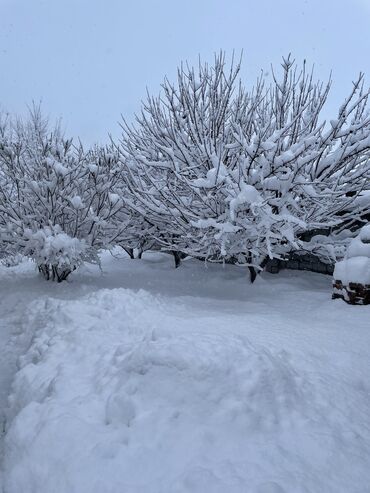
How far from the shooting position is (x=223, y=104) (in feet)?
21.0

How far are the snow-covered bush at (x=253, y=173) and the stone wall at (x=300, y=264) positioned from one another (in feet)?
1.59

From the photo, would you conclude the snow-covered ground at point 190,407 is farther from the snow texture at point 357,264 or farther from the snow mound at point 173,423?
the snow texture at point 357,264

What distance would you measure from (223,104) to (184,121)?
85 centimetres

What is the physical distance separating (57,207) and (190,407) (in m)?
5.31

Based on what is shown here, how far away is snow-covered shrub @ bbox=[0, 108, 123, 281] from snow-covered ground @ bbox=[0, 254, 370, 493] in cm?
246

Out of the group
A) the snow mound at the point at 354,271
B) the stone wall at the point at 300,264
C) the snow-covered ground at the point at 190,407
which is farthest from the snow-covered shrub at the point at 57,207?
the snow mound at the point at 354,271

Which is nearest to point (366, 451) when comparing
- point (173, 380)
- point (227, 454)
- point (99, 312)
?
point (227, 454)

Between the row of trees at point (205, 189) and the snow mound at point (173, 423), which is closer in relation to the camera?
the snow mound at point (173, 423)

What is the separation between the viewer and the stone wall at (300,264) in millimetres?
6902

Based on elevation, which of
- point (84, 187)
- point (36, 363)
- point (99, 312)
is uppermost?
point (84, 187)

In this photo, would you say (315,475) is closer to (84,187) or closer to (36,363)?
(36,363)

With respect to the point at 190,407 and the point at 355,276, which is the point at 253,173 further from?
the point at 190,407

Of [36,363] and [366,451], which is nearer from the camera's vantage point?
[366,451]

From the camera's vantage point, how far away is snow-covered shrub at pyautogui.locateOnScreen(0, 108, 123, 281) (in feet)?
19.9
